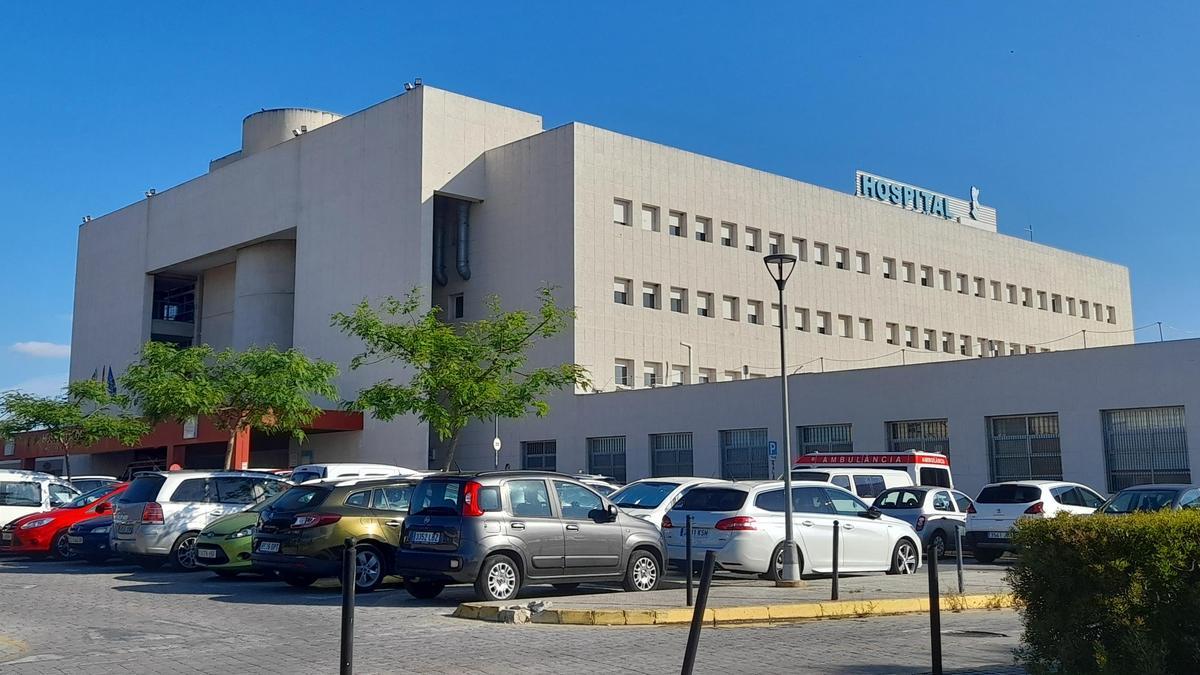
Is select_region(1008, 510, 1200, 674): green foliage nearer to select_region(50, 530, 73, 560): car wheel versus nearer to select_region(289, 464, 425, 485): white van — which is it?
select_region(289, 464, 425, 485): white van

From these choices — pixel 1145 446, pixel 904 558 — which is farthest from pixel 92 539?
pixel 1145 446

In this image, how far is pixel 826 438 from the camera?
36.3 metres

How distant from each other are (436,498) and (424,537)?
532 mm

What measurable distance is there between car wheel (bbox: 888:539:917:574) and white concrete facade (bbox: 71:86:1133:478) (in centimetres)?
1982

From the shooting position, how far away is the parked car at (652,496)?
19453 millimetres

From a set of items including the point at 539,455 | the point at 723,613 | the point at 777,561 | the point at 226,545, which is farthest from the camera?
the point at 539,455

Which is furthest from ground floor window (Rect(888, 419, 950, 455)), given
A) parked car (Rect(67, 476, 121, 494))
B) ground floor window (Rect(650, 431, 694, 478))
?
parked car (Rect(67, 476, 121, 494))

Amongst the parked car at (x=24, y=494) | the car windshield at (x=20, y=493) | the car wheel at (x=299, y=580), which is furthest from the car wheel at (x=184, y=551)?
the car windshield at (x=20, y=493)

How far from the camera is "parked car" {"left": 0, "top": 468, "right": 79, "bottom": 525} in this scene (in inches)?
1002

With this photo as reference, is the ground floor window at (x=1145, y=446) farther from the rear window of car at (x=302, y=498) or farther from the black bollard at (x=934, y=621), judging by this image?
the black bollard at (x=934, y=621)

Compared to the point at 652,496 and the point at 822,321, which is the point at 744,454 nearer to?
the point at 822,321

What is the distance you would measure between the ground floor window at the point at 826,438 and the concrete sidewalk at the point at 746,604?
1813 cm

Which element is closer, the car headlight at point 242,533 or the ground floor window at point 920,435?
the car headlight at point 242,533

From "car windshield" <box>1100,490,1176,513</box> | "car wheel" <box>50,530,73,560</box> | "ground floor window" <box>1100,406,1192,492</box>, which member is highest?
"ground floor window" <box>1100,406,1192,492</box>
